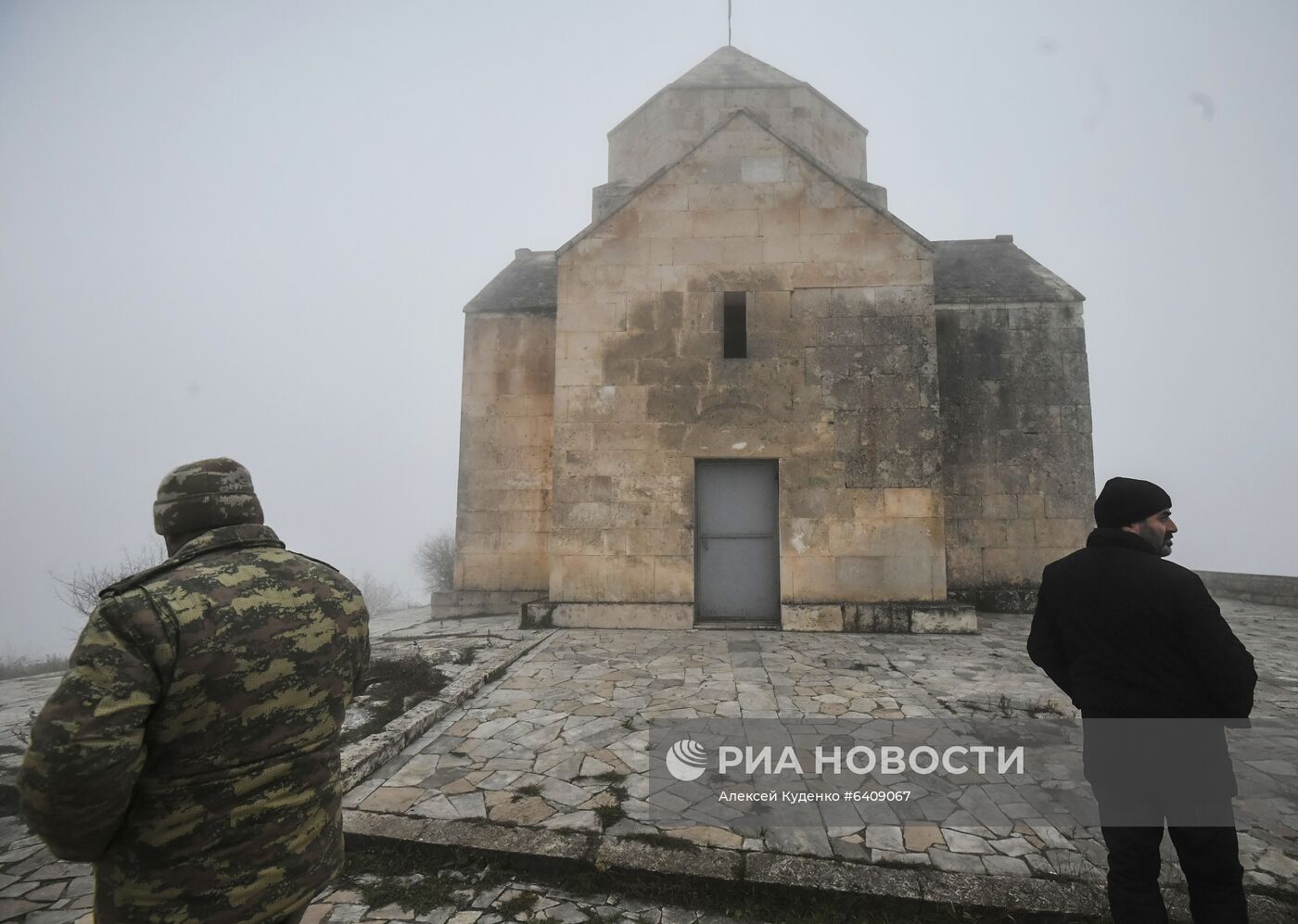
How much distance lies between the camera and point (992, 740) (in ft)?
15.6

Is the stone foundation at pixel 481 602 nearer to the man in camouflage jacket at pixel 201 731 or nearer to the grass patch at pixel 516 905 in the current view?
the grass patch at pixel 516 905

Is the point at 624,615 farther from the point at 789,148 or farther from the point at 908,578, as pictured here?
the point at 789,148

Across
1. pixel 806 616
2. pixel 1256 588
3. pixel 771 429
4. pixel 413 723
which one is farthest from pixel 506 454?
pixel 1256 588

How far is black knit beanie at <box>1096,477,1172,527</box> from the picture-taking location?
265 centimetres

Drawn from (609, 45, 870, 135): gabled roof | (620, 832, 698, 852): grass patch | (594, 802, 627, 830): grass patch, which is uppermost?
(609, 45, 870, 135): gabled roof

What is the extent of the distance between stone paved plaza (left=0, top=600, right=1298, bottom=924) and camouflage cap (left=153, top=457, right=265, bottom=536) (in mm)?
2176

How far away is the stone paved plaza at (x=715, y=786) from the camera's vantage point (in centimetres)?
315

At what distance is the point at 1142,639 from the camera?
2.50m

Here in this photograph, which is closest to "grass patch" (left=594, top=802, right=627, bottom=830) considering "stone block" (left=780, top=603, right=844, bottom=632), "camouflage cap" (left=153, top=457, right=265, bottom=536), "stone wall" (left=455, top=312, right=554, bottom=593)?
"camouflage cap" (left=153, top=457, right=265, bottom=536)

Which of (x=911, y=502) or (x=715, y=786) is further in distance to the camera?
(x=911, y=502)

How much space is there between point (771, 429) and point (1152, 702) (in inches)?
274

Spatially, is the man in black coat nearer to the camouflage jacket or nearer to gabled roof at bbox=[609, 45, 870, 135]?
the camouflage jacket

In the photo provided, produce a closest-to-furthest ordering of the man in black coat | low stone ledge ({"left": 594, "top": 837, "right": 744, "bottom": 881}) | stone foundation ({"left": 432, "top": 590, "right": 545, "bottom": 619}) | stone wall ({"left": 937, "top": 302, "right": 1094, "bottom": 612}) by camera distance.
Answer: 1. the man in black coat
2. low stone ledge ({"left": 594, "top": 837, "right": 744, "bottom": 881})
3. stone wall ({"left": 937, "top": 302, "right": 1094, "bottom": 612})
4. stone foundation ({"left": 432, "top": 590, "right": 545, "bottom": 619})

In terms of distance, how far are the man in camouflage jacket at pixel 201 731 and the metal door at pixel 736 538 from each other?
7.58 meters
